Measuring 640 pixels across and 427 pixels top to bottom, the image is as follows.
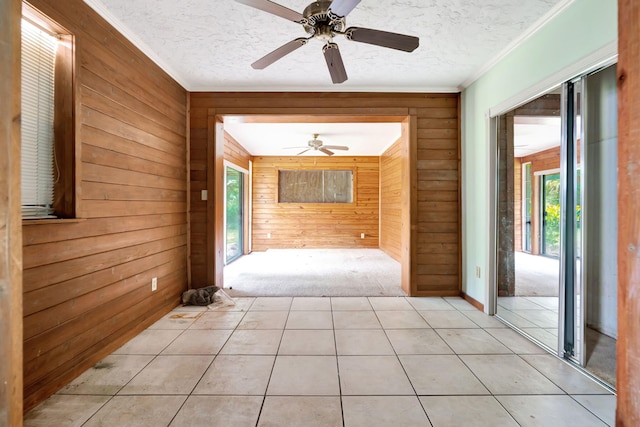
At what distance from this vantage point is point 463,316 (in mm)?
2764

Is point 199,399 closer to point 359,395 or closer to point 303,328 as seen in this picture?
→ point 359,395

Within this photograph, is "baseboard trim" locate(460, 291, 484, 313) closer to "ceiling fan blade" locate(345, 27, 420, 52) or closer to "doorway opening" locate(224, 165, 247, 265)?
"ceiling fan blade" locate(345, 27, 420, 52)

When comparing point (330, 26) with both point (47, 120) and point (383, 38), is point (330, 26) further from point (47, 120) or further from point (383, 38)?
point (47, 120)

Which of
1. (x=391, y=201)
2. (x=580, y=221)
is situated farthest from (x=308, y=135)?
(x=580, y=221)

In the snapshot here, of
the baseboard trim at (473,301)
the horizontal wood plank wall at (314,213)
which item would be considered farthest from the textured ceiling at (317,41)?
the horizontal wood plank wall at (314,213)

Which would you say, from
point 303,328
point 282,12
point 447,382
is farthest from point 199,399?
point 282,12

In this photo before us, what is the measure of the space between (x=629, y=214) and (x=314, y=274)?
4146 mm

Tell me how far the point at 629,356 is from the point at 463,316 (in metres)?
2.43

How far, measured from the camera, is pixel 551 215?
2.27 m

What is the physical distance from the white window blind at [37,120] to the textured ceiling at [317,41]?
Answer: 1.71 ft

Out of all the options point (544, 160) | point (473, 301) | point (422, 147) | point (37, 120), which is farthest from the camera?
point (422, 147)

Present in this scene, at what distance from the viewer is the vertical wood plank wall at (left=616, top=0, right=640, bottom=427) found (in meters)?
0.54

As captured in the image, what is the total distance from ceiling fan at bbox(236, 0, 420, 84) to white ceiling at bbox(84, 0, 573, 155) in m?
0.35

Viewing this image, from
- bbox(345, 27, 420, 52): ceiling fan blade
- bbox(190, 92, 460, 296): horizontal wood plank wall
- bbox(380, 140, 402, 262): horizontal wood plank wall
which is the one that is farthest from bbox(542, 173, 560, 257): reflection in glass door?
bbox(380, 140, 402, 262): horizontal wood plank wall
